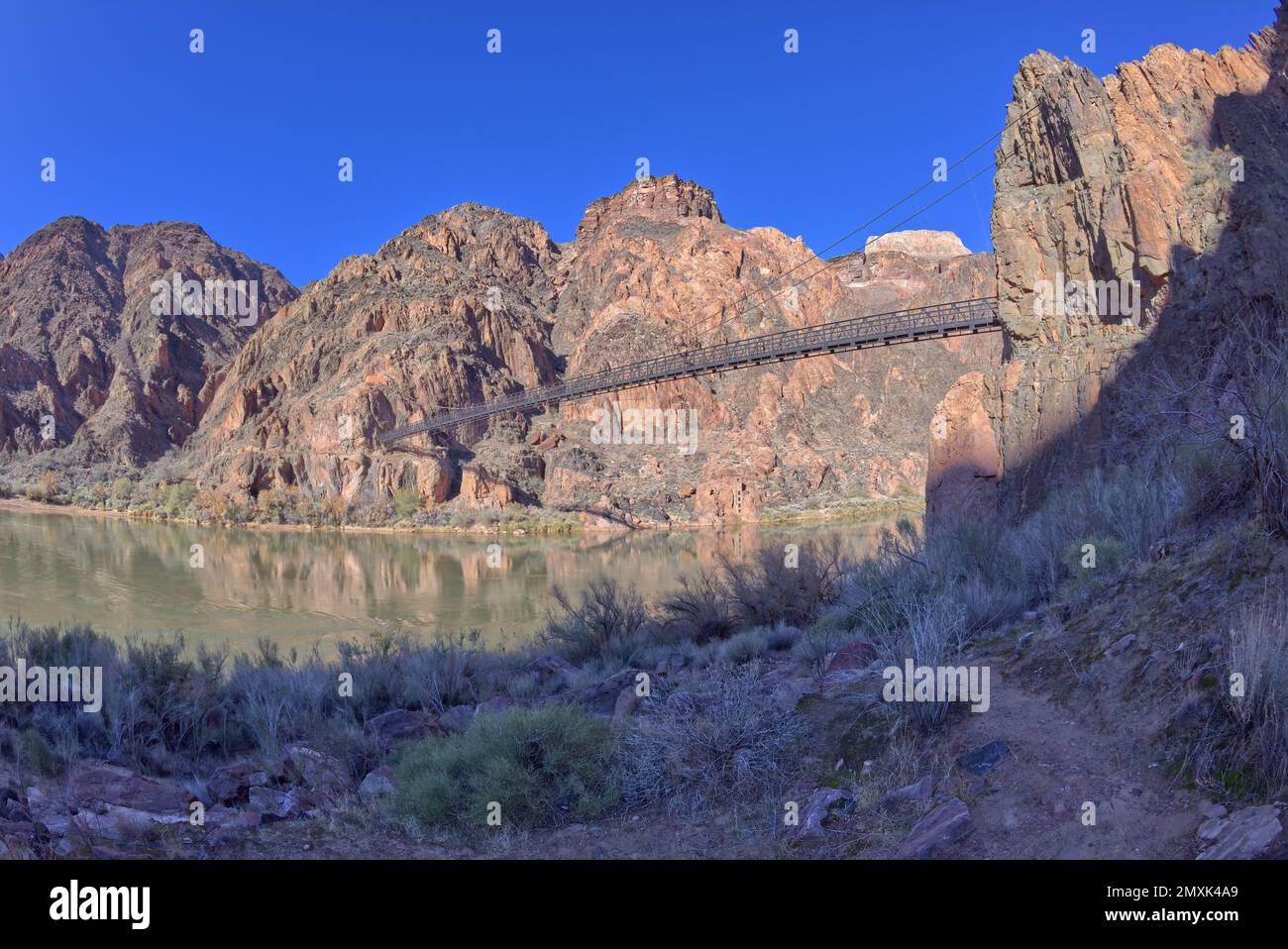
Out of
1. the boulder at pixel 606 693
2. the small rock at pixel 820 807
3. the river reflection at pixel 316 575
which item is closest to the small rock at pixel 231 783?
the boulder at pixel 606 693

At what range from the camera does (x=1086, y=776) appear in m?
3.44

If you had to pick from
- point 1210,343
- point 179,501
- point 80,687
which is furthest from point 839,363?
point 80,687

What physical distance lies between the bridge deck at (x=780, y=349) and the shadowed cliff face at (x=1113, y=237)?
6.32 metres

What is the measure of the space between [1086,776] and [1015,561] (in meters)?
4.20

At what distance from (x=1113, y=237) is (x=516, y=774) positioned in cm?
1138

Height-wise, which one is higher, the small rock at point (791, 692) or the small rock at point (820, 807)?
the small rock at point (791, 692)

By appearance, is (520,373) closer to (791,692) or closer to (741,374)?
(741,374)

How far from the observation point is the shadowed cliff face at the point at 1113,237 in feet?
32.1

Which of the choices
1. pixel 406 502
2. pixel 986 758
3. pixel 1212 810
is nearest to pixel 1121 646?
pixel 986 758

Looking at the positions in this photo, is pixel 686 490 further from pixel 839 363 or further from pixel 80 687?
pixel 80 687

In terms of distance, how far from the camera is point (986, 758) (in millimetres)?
3865

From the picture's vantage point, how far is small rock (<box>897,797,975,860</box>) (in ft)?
10.7

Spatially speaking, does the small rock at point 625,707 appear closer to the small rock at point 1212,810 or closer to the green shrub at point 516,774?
the green shrub at point 516,774
